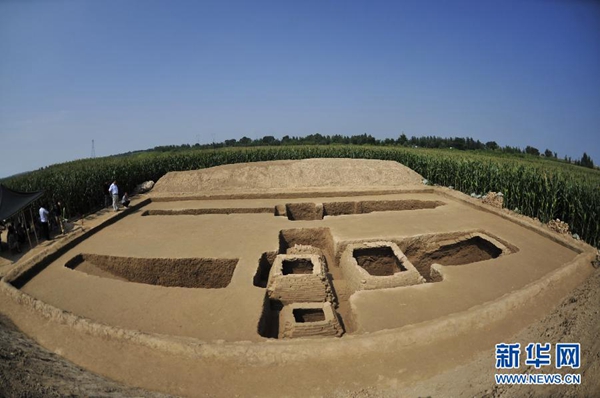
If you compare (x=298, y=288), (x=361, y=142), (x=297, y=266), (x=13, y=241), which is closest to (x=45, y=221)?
(x=13, y=241)

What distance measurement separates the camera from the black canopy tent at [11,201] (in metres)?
9.28

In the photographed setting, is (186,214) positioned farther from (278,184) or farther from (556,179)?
(556,179)

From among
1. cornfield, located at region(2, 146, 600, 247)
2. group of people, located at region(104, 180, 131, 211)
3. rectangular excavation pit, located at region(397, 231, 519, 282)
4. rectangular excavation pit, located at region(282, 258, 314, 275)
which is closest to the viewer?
rectangular excavation pit, located at region(282, 258, 314, 275)

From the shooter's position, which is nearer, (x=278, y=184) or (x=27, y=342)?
(x=27, y=342)

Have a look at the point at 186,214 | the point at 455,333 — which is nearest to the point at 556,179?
the point at 455,333

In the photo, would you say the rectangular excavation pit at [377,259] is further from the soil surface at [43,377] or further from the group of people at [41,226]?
the group of people at [41,226]

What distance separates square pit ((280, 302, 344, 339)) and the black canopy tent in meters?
8.36

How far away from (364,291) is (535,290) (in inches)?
131

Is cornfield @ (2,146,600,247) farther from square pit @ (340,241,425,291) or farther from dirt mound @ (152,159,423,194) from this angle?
square pit @ (340,241,425,291)

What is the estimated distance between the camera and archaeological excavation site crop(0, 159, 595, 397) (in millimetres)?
4934

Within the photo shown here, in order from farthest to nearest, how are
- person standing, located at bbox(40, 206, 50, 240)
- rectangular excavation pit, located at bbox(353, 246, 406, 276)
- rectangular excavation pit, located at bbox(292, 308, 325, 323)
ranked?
1. person standing, located at bbox(40, 206, 50, 240)
2. rectangular excavation pit, located at bbox(353, 246, 406, 276)
3. rectangular excavation pit, located at bbox(292, 308, 325, 323)

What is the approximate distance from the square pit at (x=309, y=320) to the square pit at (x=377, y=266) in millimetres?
1151

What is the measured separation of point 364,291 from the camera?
269 inches

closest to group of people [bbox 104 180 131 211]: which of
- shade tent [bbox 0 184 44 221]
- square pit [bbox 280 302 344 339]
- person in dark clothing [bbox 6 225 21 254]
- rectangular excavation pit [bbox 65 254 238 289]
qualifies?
shade tent [bbox 0 184 44 221]
